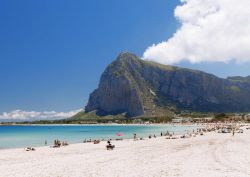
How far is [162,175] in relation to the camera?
842 inches

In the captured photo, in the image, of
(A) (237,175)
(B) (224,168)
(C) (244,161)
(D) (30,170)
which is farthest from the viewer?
(C) (244,161)

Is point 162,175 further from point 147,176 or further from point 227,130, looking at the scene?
point 227,130

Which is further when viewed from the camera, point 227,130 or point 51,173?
point 227,130

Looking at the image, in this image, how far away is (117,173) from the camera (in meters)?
23.0

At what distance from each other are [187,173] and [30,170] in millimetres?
11375

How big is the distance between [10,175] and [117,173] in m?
7.10

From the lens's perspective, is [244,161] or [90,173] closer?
[90,173]

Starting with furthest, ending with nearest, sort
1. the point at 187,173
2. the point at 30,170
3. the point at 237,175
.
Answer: the point at 30,170 → the point at 187,173 → the point at 237,175

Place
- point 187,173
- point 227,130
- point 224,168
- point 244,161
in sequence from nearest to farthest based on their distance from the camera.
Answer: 1. point 187,173
2. point 224,168
3. point 244,161
4. point 227,130

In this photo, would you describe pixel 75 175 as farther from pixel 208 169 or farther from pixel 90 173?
pixel 208 169

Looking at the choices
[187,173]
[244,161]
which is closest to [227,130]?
[244,161]

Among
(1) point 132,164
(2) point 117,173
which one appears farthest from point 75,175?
(1) point 132,164

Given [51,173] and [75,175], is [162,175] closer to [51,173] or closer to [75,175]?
[75,175]

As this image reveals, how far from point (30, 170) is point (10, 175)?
7.96ft
